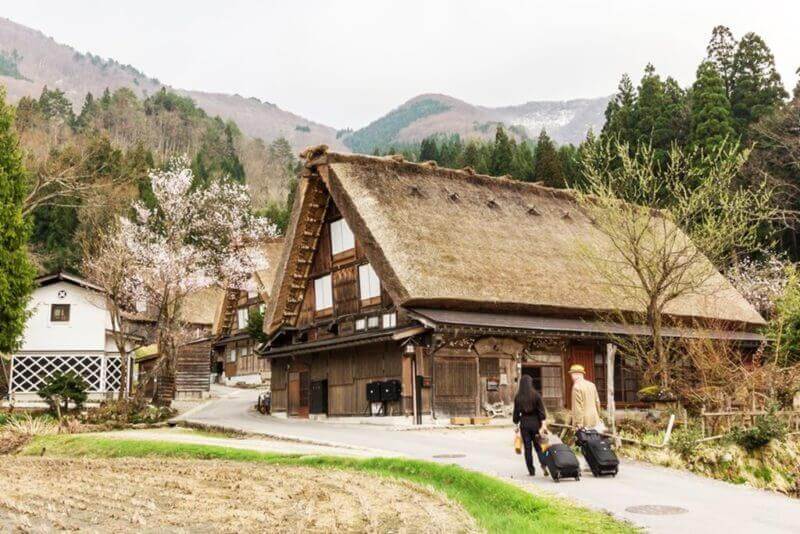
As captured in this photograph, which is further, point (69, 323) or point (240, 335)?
point (240, 335)

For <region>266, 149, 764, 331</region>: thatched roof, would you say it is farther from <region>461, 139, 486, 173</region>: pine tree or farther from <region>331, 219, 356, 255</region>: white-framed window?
<region>461, 139, 486, 173</region>: pine tree

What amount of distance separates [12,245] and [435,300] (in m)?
16.1

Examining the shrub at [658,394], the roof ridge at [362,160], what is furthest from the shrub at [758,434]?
the roof ridge at [362,160]

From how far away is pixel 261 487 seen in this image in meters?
13.9

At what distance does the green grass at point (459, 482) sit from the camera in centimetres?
1013

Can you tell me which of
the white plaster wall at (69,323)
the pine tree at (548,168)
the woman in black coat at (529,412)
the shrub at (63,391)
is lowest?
the woman in black coat at (529,412)

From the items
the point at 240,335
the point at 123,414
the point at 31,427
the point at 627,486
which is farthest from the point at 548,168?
the point at 627,486

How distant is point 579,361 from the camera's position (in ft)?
96.3

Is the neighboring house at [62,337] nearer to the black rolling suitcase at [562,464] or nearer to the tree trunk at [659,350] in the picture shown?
the tree trunk at [659,350]

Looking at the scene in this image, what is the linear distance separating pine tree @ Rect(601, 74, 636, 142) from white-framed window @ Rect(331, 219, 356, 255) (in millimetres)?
24844

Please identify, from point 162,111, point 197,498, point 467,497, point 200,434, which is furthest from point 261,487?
point 162,111

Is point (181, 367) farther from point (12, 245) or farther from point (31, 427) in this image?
point (31, 427)

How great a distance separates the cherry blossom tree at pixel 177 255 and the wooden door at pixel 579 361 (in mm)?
15150

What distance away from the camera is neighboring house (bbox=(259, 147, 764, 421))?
26094mm
